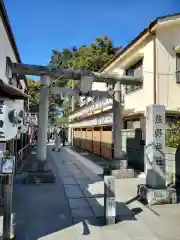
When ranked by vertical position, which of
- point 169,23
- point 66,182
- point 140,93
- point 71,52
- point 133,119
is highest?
point 71,52

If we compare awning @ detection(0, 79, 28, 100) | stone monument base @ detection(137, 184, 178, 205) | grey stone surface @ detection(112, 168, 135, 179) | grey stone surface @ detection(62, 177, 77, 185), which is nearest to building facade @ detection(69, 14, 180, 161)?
grey stone surface @ detection(112, 168, 135, 179)

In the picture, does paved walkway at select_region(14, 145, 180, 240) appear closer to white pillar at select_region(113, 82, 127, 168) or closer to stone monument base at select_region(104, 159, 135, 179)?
stone monument base at select_region(104, 159, 135, 179)

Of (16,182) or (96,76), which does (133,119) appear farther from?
(16,182)

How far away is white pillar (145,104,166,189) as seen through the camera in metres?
7.71

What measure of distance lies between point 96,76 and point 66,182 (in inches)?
197

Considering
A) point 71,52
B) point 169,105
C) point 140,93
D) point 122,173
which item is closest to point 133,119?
point 140,93

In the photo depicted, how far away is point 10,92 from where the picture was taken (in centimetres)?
744

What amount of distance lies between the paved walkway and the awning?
3362 mm

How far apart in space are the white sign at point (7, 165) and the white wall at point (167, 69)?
1006 cm

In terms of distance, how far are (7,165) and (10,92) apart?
129 inches

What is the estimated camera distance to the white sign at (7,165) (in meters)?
4.76

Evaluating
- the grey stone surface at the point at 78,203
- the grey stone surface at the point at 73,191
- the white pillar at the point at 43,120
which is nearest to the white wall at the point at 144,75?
the white pillar at the point at 43,120

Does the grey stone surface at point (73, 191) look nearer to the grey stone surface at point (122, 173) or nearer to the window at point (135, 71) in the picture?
the grey stone surface at point (122, 173)

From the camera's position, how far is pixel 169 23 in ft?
43.3
